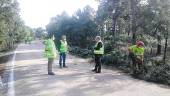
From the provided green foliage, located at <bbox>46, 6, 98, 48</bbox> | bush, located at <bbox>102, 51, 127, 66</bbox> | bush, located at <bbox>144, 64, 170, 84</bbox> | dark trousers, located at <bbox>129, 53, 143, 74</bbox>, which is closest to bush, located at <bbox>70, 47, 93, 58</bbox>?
green foliage, located at <bbox>46, 6, 98, 48</bbox>

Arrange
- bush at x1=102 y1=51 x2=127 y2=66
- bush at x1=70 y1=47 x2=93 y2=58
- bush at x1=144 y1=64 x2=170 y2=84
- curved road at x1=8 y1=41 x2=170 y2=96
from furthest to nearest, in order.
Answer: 1. bush at x1=70 y1=47 x2=93 y2=58
2. bush at x1=102 y1=51 x2=127 y2=66
3. bush at x1=144 y1=64 x2=170 y2=84
4. curved road at x1=8 y1=41 x2=170 y2=96

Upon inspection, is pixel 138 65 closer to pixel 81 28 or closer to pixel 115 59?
pixel 115 59

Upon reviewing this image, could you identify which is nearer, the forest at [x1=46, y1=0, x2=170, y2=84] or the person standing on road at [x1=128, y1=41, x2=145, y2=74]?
the person standing on road at [x1=128, y1=41, x2=145, y2=74]

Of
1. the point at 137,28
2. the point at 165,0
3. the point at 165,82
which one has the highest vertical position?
the point at 165,0

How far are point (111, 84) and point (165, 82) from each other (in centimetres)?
318

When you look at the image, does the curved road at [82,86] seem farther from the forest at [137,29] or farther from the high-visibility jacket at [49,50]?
the forest at [137,29]

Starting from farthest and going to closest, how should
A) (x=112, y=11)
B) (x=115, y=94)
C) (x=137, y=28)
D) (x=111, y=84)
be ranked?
(x=112, y=11), (x=137, y=28), (x=111, y=84), (x=115, y=94)

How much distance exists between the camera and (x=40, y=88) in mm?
12461

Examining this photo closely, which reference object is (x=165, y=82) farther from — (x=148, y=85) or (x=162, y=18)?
(x=162, y=18)

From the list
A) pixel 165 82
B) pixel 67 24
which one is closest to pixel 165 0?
pixel 165 82

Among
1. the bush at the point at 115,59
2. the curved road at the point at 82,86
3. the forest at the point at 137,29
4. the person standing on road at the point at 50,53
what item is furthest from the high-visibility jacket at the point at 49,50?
the bush at the point at 115,59

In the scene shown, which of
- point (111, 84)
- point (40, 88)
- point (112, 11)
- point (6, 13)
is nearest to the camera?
point (40, 88)

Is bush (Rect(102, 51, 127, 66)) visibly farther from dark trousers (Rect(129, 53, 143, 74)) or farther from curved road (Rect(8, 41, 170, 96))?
curved road (Rect(8, 41, 170, 96))

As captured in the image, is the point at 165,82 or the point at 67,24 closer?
the point at 165,82
